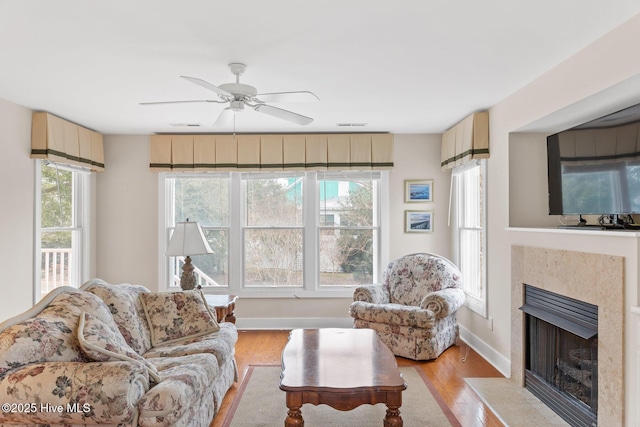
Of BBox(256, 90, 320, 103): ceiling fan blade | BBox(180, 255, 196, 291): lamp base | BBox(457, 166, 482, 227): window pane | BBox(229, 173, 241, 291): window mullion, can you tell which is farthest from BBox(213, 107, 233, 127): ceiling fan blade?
BBox(457, 166, 482, 227): window pane

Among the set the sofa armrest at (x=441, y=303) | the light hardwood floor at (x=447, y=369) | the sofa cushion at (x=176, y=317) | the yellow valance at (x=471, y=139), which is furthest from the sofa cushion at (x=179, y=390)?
the yellow valance at (x=471, y=139)

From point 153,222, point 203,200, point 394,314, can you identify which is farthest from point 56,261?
point 394,314

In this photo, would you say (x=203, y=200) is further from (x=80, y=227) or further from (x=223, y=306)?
(x=223, y=306)

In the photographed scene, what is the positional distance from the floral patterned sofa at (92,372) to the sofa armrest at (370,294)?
2048mm

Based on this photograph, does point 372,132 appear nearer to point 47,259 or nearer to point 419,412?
point 419,412

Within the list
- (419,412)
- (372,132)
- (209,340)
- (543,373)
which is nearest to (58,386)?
(209,340)

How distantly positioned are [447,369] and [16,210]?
14.4 ft

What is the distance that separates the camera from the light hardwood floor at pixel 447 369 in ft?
10.0

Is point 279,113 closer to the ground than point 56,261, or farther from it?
farther from it

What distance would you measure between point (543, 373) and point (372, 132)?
3278mm

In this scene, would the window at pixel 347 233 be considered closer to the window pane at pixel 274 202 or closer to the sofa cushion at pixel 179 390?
the window pane at pixel 274 202

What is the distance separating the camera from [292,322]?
17.7ft

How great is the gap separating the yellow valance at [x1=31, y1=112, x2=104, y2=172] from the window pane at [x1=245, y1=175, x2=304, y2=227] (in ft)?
6.16

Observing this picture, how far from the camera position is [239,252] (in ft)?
17.8
